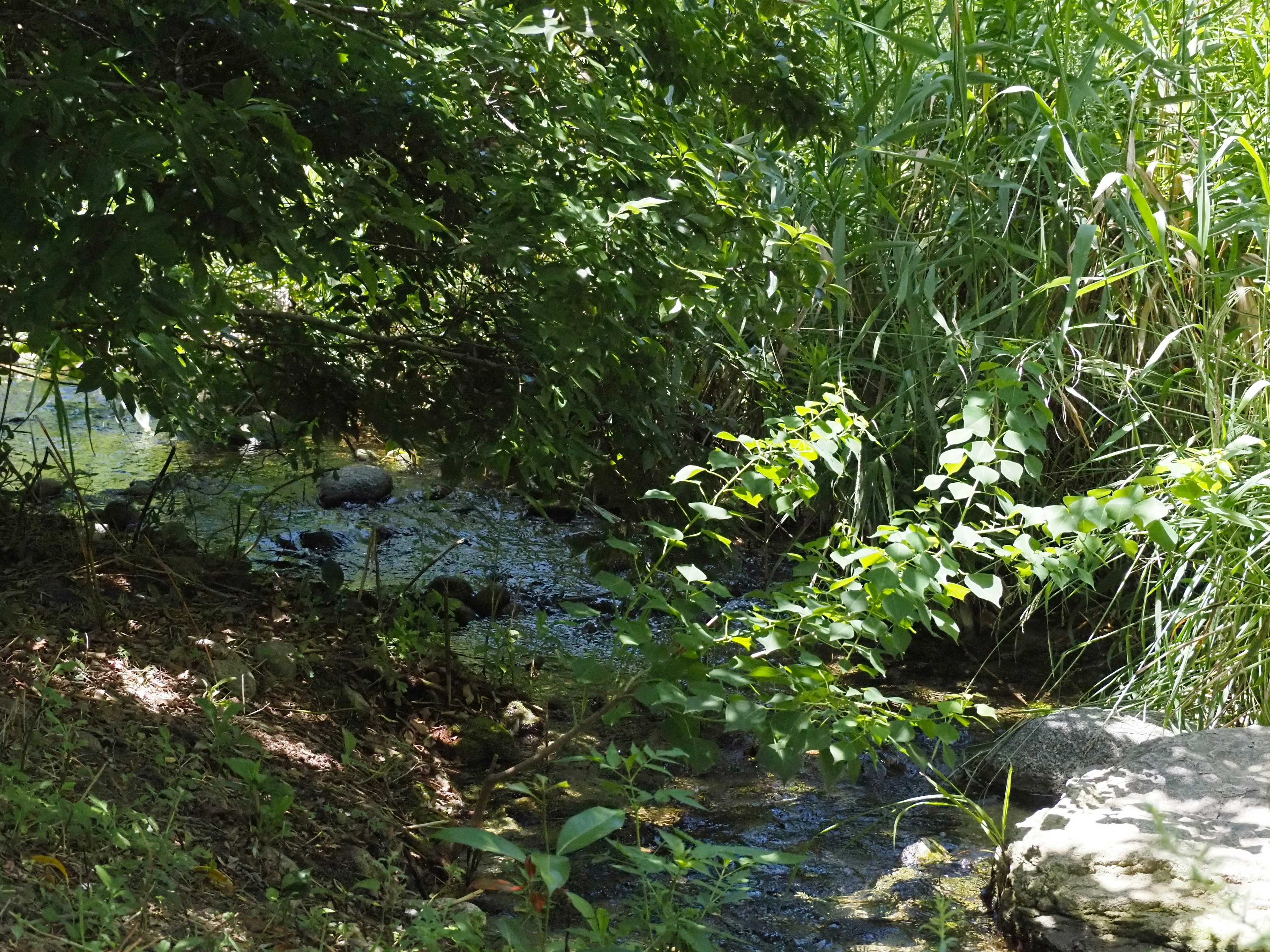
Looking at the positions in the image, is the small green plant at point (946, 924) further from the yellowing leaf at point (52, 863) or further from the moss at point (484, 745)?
the yellowing leaf at point (52, 863)

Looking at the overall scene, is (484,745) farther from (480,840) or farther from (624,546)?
(480,840)

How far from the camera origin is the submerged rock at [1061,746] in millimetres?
3410

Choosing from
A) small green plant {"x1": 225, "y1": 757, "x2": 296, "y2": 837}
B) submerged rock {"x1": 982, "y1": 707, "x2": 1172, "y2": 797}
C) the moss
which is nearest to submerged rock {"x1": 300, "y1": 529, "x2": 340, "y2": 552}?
the moss

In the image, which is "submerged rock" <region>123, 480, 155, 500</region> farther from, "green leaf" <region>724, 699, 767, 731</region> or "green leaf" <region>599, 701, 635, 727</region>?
"green leaf" <region>724, 699, 767, 731</region>

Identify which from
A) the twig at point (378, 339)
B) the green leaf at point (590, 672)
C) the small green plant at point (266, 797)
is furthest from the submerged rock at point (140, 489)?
the green leaf at point (590, 672)

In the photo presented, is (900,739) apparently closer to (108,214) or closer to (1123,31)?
(108,214)

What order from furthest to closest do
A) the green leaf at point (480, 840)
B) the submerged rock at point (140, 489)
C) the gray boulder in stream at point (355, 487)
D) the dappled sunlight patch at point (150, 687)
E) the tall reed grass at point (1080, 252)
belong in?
the gray boulder in stream at point (355, 487) → the submerged rock at point (140, 489) → the tall reed grass at point (1080, 252) → the dappled sunlight patch at point (150, 687) → the green leaf at point (480, 840)

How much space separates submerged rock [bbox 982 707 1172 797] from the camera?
3410 millimetres

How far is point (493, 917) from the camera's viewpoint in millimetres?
2676

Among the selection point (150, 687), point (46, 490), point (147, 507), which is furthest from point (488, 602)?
point (150, 687)

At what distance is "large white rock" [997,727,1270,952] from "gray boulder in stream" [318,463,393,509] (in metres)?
4.07

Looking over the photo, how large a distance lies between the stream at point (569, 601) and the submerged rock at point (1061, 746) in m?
0.14

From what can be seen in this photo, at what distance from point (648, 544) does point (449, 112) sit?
6.70ft

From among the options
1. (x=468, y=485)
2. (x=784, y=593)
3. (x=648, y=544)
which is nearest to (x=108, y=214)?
(x=784, y=593)
